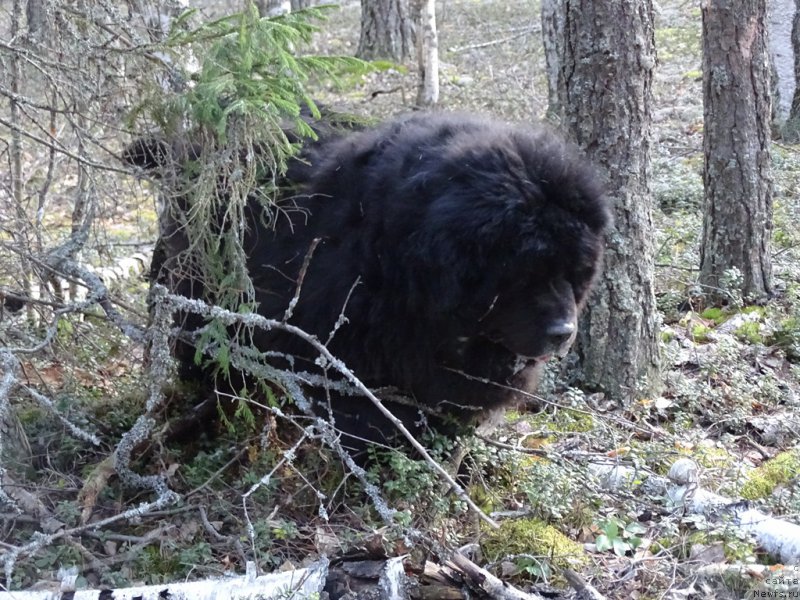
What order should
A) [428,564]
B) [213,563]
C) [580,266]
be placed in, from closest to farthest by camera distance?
[428,564] < [213,563] < [580,266]

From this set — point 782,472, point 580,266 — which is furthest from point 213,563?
point 782,472

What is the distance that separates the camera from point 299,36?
4.42 m

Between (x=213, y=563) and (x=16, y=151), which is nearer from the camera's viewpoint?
(x=213, y=563)

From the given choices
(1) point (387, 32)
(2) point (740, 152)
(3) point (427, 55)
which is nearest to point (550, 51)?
(2) point (740, 152)

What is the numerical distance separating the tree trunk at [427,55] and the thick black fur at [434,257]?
8615mm

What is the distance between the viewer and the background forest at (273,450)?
13.8ft

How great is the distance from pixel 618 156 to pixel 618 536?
2.83 meters

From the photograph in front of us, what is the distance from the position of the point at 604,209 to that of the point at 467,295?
0.91 meters

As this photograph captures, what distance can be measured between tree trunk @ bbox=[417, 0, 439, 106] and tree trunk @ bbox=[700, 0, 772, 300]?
6.23m

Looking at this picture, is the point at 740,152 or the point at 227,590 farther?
the point at 740,152

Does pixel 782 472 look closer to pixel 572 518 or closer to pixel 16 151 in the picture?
pixel 572 518

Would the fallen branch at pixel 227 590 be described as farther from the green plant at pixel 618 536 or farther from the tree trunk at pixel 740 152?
the tree trunk at pixel 740 152

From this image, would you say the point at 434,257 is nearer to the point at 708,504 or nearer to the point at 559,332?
the point at 559,332

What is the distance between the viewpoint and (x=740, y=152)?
25.6 feet
